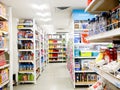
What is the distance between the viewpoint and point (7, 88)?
17.3 ft

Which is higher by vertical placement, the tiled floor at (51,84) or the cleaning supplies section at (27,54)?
the cleaning supplies section at (27,54)

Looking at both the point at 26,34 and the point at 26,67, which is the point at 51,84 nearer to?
the point at 26,67

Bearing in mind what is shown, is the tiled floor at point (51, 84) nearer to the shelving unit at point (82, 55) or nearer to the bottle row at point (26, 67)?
the shelving unit at point (82, 55)

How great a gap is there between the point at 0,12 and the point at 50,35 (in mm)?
12331

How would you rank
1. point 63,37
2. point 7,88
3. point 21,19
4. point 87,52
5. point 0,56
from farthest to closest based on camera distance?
1. point 63,37
2. point 21,19
3. point 87,52
4. point 7,88
5. point 0,56

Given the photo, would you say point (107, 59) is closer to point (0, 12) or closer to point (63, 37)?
point (0, 12)

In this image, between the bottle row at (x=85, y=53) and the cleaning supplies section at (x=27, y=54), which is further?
the cleaning supplies section at (x=27, y=54)

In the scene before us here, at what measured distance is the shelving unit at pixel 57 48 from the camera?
16.3m

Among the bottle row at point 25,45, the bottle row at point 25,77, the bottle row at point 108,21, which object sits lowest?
the bottle row at point 25,77

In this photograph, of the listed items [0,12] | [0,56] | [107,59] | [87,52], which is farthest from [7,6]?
[107,59]

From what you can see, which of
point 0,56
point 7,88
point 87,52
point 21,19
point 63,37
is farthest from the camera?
point 63,37

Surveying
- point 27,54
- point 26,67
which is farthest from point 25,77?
point 27,54

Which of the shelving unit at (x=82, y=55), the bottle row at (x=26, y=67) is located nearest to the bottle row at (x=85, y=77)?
the shelving unit at (x=82, y=55)

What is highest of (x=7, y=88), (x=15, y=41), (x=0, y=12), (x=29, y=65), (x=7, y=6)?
(x=7, y=6)
